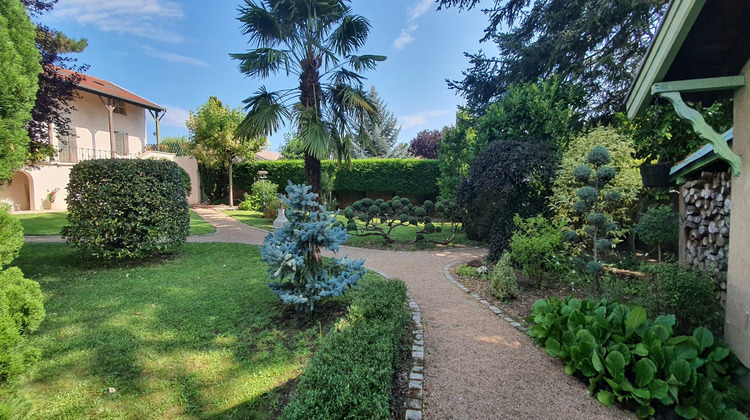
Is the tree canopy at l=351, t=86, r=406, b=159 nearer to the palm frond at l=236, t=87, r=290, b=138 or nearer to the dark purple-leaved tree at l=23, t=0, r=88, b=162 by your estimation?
the palm frond at l=236, t=87, r=290, b=138

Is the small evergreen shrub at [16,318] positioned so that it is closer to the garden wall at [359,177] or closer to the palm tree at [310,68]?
the palm tree at [310,68]

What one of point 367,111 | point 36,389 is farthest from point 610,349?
point 367,111

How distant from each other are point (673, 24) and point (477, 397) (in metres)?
3.34

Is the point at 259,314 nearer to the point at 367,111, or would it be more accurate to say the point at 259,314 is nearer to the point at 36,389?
the point at 36,389

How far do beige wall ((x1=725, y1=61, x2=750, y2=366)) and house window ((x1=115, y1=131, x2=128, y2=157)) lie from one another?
23914 millimetres

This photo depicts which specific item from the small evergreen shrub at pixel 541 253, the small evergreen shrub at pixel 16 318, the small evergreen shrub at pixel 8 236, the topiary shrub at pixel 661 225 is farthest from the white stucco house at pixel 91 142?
the topiary shrub at pixel 661 225

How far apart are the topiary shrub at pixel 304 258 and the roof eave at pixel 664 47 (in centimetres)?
339

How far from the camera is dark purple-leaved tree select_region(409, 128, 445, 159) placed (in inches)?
1058

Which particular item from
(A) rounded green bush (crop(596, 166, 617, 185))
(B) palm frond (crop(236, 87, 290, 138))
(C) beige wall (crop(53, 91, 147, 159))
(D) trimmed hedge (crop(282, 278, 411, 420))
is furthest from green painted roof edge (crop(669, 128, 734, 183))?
(C) beige wall (crop(53, 91, 147, 159))

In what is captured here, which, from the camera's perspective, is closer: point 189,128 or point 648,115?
point 648,115

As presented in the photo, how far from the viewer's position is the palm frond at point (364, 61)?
8.42 metres

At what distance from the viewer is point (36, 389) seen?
267 cm

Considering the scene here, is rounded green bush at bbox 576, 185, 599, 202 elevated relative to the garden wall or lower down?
lower down

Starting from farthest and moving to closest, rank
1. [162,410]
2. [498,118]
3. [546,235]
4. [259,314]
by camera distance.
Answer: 1. [498,118]
2. [546,235]
3. [259,314]
4. [162,410]
